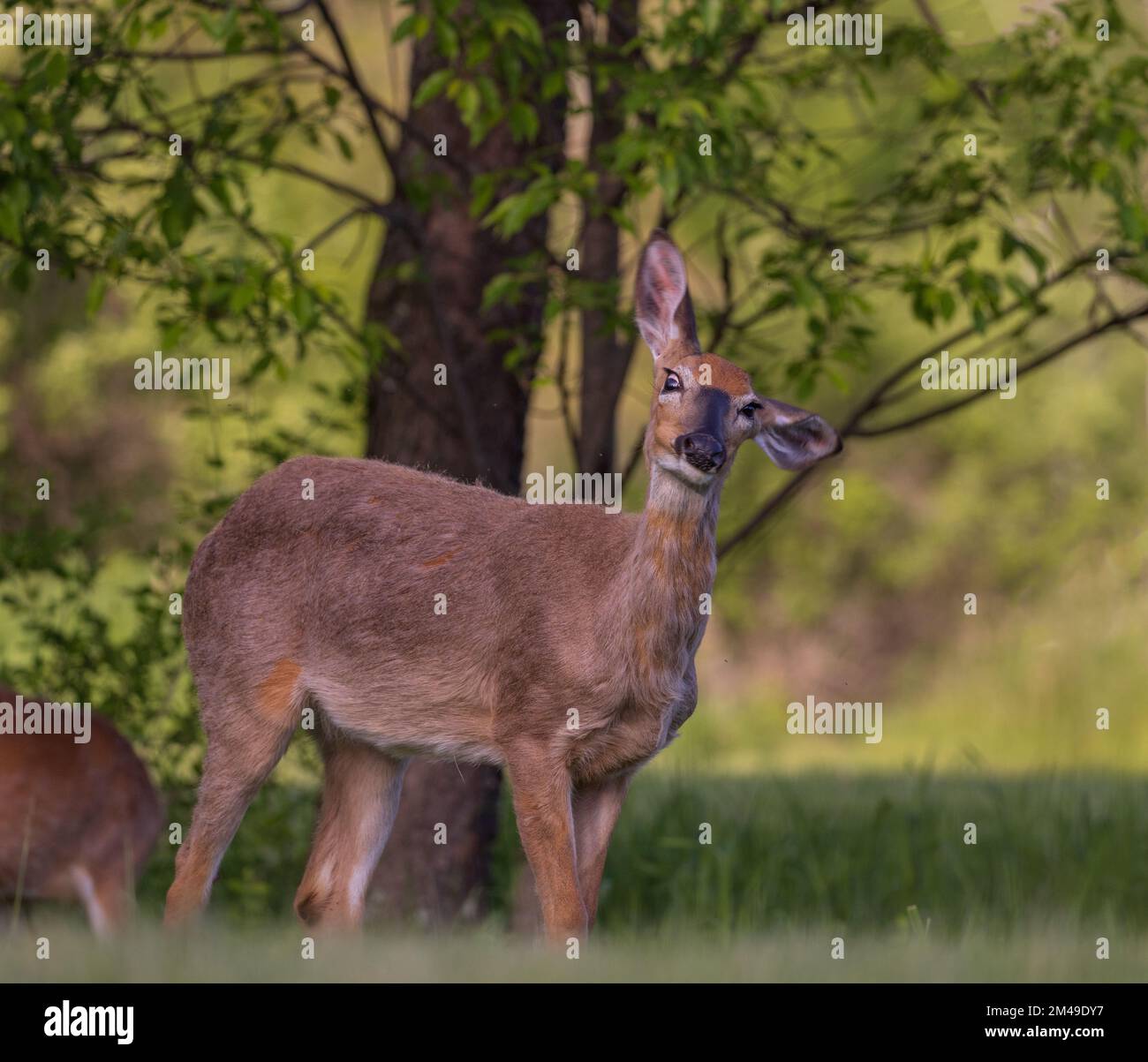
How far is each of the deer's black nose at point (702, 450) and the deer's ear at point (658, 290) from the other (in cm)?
56

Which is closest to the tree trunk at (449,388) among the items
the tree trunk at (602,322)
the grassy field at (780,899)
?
the tree trunk at (602,322)

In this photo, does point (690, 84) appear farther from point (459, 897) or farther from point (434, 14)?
point (459, 897)

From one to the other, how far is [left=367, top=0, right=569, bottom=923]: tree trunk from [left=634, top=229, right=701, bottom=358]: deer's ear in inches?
101

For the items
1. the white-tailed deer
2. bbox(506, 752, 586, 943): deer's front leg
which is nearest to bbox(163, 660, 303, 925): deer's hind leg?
bbox(506, 752, 586, 943): deer's front leg

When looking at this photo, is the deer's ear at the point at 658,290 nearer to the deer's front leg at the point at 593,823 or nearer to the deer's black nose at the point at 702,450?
the deer's black nose at the point at 702,450

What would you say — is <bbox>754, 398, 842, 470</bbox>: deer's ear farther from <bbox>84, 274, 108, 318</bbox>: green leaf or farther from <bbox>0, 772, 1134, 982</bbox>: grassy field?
<bbox>84, 274, 108, 318</bbox>: green leaf

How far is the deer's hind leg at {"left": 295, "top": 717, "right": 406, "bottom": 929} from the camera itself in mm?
6484

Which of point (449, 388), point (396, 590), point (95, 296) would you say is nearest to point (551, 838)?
point (396, 590)

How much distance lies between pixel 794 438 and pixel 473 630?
1.18 metres

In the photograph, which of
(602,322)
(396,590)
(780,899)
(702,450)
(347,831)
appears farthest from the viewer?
(780,899)

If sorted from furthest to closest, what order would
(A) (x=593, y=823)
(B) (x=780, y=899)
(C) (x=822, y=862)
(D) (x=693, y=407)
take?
(C) (x=822, y=862)
(B) (x=780, y=899)
(A) (x=593, y=823)
(D) (x=693, y=407)

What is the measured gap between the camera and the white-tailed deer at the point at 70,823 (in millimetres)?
7141

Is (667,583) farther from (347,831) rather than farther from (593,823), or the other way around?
(347,831)

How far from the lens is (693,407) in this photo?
564cm
